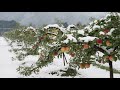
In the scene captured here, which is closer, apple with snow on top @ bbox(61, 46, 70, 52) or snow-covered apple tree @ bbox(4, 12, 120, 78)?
apple with snow on top @ bbox(61, 46, 70, 52)

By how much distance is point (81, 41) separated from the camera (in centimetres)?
247

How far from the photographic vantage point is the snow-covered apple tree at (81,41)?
2.46 meters

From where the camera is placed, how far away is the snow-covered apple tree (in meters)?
2.46

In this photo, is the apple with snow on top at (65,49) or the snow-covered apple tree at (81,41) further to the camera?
the snow-covered apple tree at (81,41)

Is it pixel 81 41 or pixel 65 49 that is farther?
pixel 81 41
